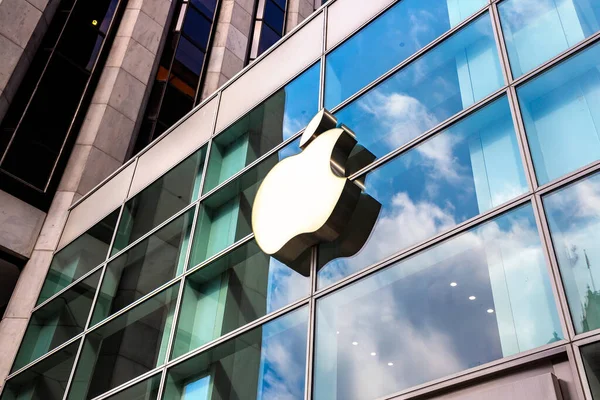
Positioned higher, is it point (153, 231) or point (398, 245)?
point (153, 231)

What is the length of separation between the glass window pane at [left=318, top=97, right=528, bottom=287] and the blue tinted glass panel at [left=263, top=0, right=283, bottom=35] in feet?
71.6

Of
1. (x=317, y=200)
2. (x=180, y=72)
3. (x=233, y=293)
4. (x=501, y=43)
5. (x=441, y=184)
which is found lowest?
(x=233, y=293)

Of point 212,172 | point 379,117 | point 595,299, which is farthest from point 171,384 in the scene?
point 595,299

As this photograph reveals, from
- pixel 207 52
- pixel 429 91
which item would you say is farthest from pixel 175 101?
pixel 429 91

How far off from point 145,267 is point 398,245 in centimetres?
693

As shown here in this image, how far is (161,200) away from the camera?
14.9 metres

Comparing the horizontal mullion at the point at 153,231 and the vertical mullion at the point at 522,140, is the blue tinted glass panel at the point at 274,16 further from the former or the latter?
the vertical mullion at the point at 522,140

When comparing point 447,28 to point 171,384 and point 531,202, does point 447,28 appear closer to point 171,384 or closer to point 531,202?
point 531,202

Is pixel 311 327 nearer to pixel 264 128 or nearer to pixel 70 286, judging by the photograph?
pixel 264 128

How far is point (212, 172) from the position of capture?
13.7 meters

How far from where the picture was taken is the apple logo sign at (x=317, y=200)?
9.54 metres

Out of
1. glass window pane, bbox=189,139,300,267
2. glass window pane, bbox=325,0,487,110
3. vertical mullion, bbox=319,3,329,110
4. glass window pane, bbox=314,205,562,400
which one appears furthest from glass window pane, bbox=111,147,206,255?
glass window pane, bbox=314,205,562,400

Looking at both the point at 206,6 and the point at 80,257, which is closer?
the point at 80,257

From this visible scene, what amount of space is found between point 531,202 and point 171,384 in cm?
667
